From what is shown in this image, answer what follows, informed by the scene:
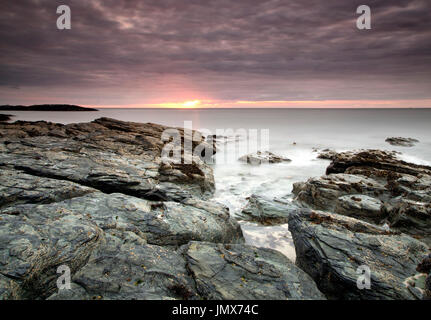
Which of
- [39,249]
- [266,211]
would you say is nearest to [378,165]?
[266,211]

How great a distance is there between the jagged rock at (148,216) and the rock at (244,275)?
5.10 feet

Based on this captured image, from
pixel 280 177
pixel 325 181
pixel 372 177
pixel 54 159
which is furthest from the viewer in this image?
pixel 280 177

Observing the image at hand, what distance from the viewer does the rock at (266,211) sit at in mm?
14438

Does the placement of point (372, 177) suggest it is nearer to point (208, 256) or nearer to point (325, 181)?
point (325, 181)

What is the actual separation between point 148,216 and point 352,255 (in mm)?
8114

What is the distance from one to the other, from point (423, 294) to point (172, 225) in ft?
28.0

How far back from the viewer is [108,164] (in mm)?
15805

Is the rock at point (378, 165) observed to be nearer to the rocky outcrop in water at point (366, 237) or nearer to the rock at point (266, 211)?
the rocky outcrop in water at point (366, 237)

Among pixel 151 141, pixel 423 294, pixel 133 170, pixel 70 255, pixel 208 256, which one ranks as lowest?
pixel 423 294

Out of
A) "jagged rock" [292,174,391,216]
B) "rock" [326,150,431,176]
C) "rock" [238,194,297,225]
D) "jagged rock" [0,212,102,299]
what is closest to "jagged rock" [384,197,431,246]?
"jagged rock" [292,174,391,216]

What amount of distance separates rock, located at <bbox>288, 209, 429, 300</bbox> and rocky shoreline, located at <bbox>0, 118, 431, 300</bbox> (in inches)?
1.4

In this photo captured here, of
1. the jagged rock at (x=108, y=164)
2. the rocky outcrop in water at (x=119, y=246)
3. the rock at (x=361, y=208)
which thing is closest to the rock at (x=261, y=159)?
the jagged rock at (x=108, y=164)

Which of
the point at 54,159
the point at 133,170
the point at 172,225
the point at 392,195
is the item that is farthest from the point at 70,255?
the point at 392,195

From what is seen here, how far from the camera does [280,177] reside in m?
25.2
